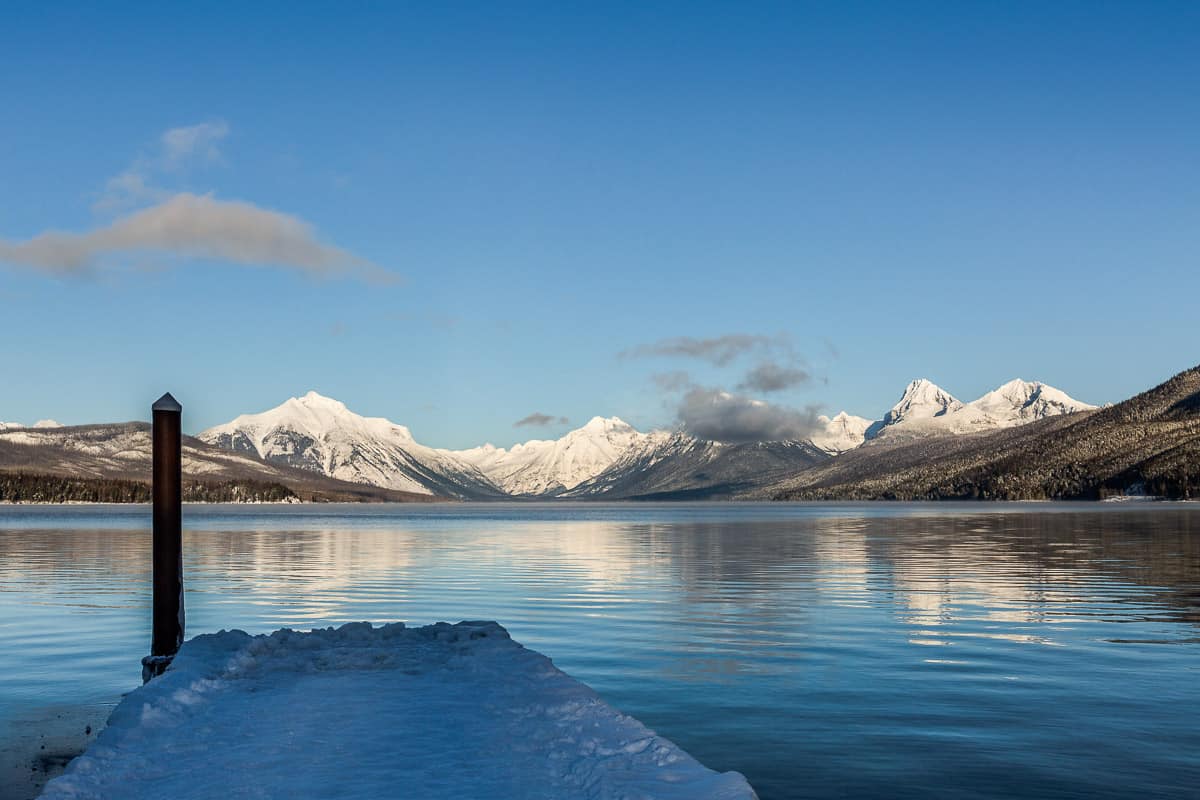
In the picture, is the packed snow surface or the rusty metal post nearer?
the packed snow surface

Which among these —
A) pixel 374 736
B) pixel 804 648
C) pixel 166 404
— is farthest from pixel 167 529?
pixel 804 648

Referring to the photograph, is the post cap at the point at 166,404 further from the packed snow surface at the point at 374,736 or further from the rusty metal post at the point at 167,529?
the packed snow surface at the point at 374,736

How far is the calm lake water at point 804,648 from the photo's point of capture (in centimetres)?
1711

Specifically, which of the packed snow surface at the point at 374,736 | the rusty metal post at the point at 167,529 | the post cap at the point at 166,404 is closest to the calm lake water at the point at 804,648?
the rusty metal post at the point at 167,529

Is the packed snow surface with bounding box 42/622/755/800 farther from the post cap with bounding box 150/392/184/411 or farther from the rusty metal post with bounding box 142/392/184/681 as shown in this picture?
the post cap with bounding box 150/392/184/411

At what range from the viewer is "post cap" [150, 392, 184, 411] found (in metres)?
27.5

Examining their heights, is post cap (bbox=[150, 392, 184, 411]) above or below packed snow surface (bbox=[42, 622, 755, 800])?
above

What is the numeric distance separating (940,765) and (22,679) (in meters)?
20.9

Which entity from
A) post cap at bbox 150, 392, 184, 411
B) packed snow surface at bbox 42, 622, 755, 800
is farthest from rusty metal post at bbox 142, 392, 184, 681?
packed snow surface at bbox 42, 622, 755, 800

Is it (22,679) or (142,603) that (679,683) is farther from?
(142,603)

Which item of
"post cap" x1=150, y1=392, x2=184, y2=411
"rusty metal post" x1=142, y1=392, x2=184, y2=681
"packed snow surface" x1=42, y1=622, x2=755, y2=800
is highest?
"post cap" x1=150, y1=392, x2=184, y2=411

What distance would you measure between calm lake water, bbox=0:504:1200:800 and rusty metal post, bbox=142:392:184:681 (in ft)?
5.17

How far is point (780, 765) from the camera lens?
55.1ft

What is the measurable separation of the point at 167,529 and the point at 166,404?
3.24 meters
